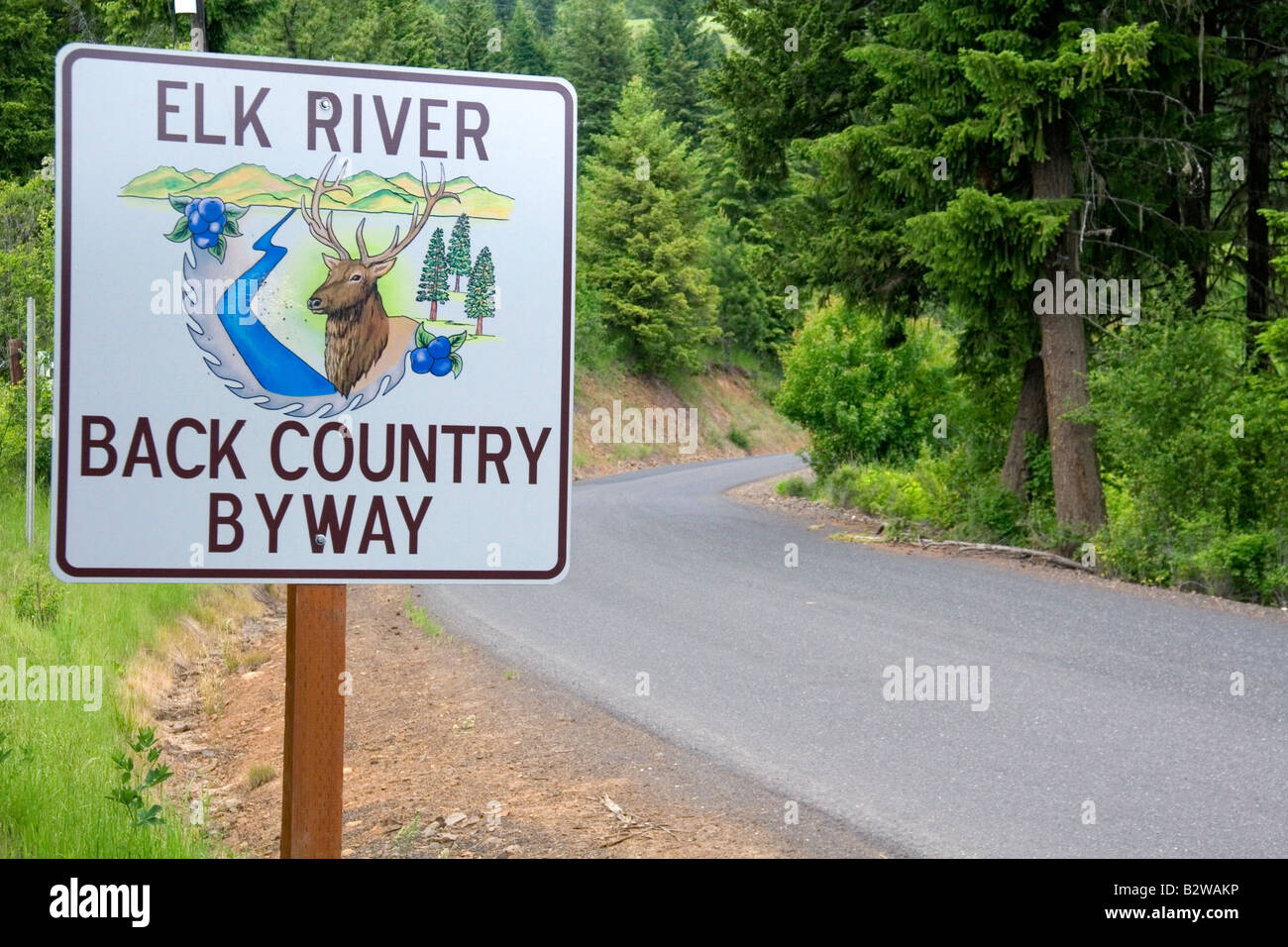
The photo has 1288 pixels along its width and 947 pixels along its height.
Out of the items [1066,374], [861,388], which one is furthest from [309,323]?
[861,388]

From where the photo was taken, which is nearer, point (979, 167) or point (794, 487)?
point (979, 167)

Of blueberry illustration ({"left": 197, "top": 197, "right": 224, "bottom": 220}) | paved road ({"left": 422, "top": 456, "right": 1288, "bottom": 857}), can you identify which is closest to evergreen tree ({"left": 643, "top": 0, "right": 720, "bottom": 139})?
paved road ({"left": 422, "top": 456, "right": 1288, "bottom": 857})

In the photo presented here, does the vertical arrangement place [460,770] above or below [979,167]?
below

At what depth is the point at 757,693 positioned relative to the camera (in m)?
8.20

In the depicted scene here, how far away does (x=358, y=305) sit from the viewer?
2520mm

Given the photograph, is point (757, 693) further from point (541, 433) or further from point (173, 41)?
point (173, 41)

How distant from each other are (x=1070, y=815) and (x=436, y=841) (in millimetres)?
2928

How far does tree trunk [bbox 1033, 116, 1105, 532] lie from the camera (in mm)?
14828

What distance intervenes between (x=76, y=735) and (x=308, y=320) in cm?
425

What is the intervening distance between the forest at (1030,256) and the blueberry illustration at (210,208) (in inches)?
427

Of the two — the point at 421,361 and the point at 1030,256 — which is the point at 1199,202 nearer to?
the point at 1030,256

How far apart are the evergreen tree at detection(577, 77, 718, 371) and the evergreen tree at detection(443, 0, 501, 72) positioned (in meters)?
9.08

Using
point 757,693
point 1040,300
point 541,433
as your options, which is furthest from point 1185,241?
point 541,433

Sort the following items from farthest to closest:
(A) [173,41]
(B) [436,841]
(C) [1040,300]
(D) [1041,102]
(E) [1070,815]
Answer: (A) [173,41] < (C) [1040,300] < (D) [1041,102] < (E) [1070,815] < (B) [436,841]
